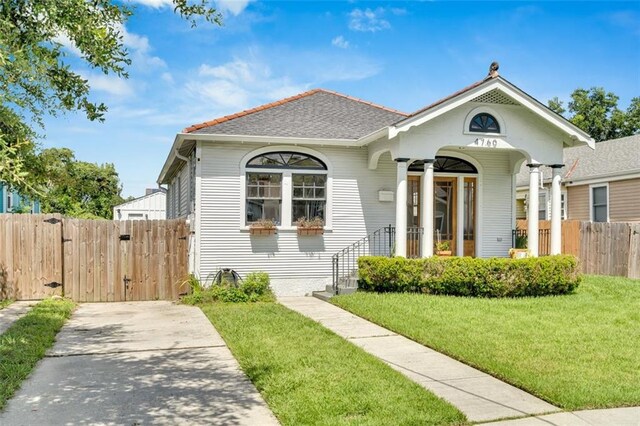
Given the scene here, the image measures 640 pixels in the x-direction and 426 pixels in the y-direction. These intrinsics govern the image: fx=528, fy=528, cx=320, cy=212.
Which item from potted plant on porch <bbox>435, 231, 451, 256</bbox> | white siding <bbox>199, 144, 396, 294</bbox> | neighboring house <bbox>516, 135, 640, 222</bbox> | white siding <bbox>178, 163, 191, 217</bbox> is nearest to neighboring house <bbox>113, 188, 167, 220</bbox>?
white siding <bbox>178, 163, 191, 217</bbox>

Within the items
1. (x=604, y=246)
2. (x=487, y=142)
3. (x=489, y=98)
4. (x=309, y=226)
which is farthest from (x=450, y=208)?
(x=604, y=246)

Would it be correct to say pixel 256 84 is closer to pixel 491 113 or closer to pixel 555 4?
pixel 491 113

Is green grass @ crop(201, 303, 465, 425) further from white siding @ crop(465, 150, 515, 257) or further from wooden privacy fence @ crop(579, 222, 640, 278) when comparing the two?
wooden privacy fence @ crop(579, 222, 640, 278)

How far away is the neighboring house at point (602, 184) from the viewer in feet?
55.7

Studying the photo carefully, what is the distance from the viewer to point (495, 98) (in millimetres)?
11852

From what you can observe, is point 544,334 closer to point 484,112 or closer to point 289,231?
point 484,112

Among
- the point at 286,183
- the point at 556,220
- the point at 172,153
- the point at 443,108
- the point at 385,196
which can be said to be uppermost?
the point at 443,108

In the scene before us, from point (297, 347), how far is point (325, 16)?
717cm

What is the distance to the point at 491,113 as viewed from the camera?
1201cm

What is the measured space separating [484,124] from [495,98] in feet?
2.01

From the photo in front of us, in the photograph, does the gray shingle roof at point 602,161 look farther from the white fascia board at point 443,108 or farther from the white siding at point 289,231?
the white siding at point 289,231

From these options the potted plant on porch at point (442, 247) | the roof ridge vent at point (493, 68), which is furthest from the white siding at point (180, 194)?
the roof ridge vent at point (493, 68)

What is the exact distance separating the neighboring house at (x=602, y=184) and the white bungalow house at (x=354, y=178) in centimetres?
585

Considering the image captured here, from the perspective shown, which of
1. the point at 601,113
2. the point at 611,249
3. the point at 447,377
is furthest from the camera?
the point at 601,113
